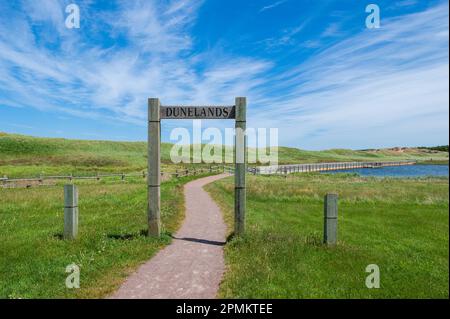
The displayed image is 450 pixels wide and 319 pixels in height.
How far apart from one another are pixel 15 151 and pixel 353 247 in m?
91.1

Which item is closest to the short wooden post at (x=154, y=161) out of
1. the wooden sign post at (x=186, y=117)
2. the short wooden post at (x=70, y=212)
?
the wooden sign post at (x=186, y=117)

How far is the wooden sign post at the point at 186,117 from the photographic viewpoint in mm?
8812

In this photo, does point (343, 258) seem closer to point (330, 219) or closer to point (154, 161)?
point (330, 219)

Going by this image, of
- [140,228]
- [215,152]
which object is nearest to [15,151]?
Answer: [215,152]

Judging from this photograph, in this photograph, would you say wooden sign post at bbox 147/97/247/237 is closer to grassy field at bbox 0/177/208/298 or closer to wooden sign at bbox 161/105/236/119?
wooden sign at bbox 161/105/236/119

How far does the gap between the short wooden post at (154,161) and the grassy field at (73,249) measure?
537mm

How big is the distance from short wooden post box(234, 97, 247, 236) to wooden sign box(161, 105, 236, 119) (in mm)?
282

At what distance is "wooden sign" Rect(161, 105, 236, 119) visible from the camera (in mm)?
9008

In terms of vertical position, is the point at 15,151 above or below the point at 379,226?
above

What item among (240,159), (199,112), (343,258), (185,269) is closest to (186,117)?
(199,112)

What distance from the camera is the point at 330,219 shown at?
8117mm

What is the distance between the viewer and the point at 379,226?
38.8ft
